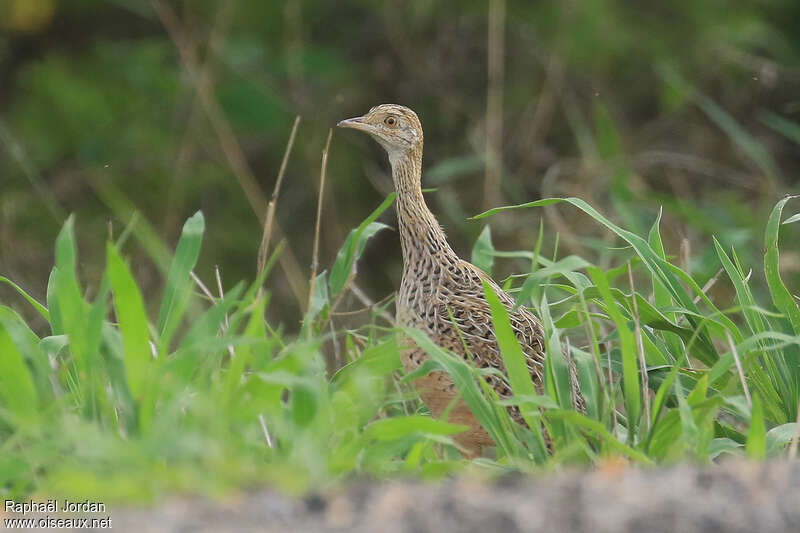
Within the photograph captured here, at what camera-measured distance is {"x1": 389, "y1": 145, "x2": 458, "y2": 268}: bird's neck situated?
12.3 ft

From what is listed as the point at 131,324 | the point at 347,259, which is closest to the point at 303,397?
the point at 131,324

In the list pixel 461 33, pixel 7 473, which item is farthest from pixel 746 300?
pixel 461 33

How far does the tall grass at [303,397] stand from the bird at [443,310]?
0.10 m

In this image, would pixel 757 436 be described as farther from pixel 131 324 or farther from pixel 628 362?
pixel 131 324

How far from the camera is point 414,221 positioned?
381 centimetres

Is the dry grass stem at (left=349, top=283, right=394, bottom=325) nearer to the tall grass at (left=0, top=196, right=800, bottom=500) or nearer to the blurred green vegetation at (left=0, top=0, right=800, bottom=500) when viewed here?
the blurred green vegetation at (left=0, top=0, right=800, bottom=500)

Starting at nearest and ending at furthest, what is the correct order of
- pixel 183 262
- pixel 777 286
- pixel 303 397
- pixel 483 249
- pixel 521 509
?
pixel 521 509 < pixel 303 397 < pixel 183 262 < pixel 777 286 < pixel 483 249

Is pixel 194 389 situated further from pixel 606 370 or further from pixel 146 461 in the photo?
pixel 606 370

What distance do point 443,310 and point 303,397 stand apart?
967mm

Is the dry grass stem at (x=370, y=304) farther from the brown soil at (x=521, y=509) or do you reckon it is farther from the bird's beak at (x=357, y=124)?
the brown soil at (x=521, y=509)

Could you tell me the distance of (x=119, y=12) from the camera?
9.54 m

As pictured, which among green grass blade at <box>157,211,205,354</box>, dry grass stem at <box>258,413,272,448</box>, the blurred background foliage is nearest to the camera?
dry grass stem at <box>258,413,272,448</box>

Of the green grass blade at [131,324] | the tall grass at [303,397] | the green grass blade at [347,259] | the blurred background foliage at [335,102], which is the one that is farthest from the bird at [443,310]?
the blurred background foliage at [335,102]

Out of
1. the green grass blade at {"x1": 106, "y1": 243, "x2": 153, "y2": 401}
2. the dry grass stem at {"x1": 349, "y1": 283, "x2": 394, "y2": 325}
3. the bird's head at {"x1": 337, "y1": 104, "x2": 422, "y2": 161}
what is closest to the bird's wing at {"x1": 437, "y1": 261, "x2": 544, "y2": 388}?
the dry grass stem at {"x1": 349, "y1": 283, "x2": 394, "y2": 325}
